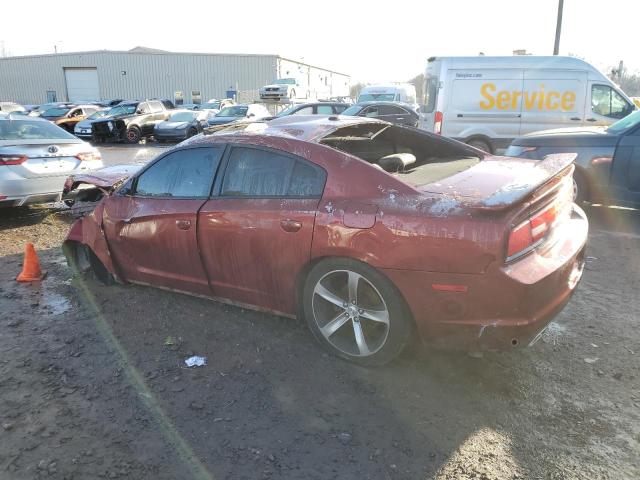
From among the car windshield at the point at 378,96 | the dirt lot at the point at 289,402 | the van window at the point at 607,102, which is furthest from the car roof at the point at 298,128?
the car windshield at the point at 378,96

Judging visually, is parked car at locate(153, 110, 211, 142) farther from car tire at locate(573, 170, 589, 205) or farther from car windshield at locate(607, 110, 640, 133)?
car windshield at locate(607, 110, 640, 133)

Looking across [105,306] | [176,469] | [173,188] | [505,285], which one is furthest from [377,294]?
[105,306]

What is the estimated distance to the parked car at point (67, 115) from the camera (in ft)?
75.8

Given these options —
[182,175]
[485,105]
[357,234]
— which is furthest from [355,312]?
[485,105]

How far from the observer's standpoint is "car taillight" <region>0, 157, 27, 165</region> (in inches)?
255

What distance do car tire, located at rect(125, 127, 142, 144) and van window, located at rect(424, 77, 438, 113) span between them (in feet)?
39.7

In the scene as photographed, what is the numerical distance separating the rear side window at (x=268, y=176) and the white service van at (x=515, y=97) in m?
8.72

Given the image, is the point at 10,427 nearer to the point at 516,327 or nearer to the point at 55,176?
the point at 516,327

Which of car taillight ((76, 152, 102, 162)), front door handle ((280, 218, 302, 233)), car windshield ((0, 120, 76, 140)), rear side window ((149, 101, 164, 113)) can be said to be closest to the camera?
front door handle ((280, 218, 302, 233))

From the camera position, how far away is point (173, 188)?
13.0 feet

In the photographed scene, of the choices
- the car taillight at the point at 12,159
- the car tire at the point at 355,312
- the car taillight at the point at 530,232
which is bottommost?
the car tire at the point at 355,312

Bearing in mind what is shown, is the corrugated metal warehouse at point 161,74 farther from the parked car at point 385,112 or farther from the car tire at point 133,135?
the parked car at point 385,112

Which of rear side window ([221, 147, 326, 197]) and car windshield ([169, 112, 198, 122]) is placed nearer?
rear side window ([221, 147, 326, 197])

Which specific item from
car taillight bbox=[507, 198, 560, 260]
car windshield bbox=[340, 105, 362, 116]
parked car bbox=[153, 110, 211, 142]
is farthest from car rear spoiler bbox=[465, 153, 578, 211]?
parked car bbox=[153, 110, 211, 142]
